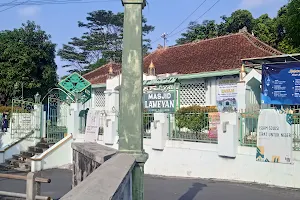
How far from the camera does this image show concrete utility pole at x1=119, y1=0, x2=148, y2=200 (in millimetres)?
3639

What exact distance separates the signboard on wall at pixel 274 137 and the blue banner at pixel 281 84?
3.08 m

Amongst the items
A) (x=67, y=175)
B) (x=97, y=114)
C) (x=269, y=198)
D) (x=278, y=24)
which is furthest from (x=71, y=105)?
(x=278, y=24)

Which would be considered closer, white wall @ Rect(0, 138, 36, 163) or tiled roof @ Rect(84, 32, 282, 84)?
white wall @ Rect(0, 138, 36, 163)

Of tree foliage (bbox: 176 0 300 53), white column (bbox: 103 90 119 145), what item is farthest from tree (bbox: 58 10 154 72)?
white column (bbox: 103 90 119 145)

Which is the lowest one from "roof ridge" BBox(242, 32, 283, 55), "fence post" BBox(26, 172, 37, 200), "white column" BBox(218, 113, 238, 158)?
"fence post" BBox(26, 172, 37, 200)

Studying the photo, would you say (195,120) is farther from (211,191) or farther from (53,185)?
(53,185)

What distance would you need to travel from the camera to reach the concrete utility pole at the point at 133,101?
364 centimetres

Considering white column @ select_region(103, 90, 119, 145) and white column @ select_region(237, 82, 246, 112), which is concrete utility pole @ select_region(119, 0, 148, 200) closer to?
white column @ select_region(103, 90, 119, 145)

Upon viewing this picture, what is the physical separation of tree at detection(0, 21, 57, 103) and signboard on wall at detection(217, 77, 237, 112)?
49.6ft

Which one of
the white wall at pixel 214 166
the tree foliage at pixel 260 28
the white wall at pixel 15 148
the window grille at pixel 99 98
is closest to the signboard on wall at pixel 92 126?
the white wall at pixel 214 166

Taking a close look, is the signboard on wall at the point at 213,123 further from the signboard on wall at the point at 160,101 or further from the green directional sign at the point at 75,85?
the green directional sign at the point at 75,85

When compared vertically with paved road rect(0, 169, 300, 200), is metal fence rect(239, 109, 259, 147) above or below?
above

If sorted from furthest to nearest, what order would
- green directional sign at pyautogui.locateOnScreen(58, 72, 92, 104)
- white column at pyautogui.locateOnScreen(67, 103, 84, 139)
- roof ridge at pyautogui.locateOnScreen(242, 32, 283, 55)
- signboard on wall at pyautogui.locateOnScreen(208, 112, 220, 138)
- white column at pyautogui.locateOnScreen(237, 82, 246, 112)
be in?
roof ridge at pyautogui.locateOnScreen(242, 32, 283, 55)
green directional sign at pyautogui.locateOnScreen(58, 72, 92, 104)
white column at pyautogui.locateOnScreen(67, 103, 84, 139)
white column at pyautogui.locateOnScreen(237, 82, 246, 112)
signboard on wall at pyautogui.locateOnScreen(208, 112, 220, 138)

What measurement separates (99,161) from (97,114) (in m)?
10.5
